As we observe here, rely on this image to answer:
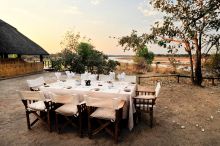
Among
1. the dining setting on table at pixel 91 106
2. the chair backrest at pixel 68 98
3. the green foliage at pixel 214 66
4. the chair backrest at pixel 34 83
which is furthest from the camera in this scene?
the green foliage at pixel 214 66

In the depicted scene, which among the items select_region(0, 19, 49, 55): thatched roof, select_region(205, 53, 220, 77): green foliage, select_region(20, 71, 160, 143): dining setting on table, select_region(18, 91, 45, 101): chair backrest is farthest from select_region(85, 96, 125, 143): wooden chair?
select_region(0, 19, 49, 55): thatched roof

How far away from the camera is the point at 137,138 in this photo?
490cm

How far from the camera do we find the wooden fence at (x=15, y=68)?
16.6m

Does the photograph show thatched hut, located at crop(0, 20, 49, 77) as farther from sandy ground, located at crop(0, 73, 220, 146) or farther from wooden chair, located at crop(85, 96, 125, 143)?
wooden chair, located at crop(85, 96, 125, 143)

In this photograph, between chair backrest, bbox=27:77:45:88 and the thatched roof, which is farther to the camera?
the thatched roof

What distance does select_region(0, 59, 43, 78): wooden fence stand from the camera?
16625mm

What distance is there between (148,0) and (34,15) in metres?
11.2

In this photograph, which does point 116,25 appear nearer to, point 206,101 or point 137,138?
point 206,101

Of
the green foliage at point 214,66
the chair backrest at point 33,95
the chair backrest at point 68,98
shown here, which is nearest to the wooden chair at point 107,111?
the chair backrest at point 68,98

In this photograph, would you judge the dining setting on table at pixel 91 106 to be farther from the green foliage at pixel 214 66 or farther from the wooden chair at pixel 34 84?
the green foliage at pixel 214 66

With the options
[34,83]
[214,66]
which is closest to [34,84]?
[34,83]

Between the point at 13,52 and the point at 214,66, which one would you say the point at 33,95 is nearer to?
the point at 13,52

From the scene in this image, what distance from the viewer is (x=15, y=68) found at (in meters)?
17.8

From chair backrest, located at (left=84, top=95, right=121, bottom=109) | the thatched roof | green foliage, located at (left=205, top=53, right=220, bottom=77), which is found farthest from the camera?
the thatched roof
